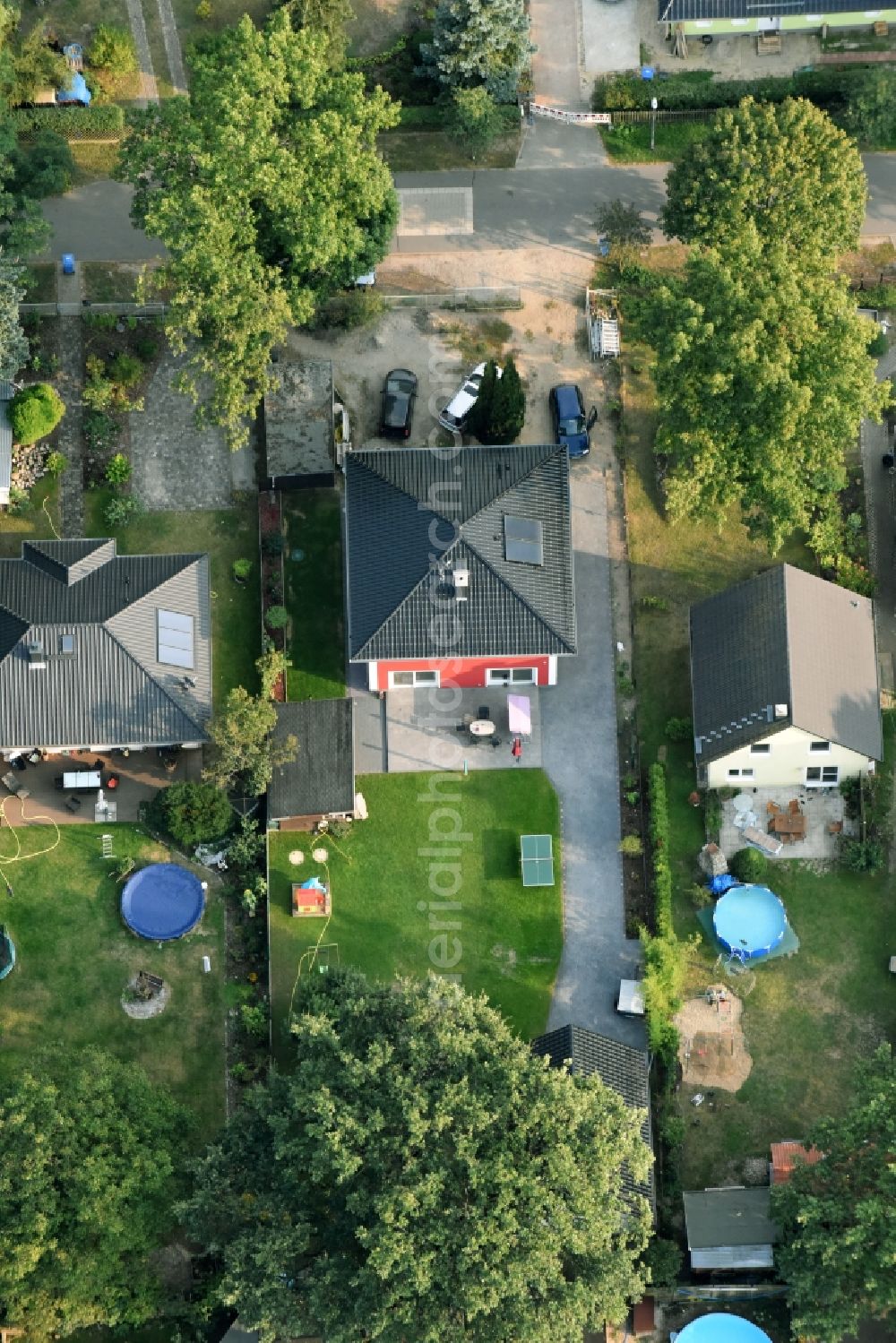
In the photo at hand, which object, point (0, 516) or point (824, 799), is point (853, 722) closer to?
point (824, 799)

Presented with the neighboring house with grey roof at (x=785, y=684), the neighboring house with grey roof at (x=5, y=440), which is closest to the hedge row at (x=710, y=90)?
the neighboring house with grey roof at (x=785, y=684)

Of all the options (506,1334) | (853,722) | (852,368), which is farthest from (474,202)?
(506,1334)

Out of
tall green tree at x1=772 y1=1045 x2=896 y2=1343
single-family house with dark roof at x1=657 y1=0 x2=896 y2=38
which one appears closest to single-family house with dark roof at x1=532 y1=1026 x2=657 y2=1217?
tall green tree at x1=772 y1=1045 x2=896 y2=1343

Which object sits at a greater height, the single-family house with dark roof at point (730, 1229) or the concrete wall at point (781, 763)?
the concrete wall at point (781, 763)

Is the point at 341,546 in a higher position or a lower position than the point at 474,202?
lower

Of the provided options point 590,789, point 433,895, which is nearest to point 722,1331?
point 433,895

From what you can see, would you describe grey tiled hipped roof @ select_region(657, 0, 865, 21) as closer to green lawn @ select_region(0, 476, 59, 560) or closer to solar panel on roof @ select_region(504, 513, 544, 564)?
solar panel on roof @ select_region(504, 513, 544, 564)

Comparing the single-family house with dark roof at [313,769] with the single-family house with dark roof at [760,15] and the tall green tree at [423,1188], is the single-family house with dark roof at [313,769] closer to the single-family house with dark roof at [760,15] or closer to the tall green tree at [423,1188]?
the tall green tree at [423,1188]
